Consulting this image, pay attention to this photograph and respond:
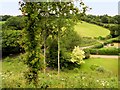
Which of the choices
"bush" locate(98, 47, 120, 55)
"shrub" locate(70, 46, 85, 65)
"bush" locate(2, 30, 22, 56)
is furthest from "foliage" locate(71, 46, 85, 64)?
"bush" locate(98, 47, 120, 55)

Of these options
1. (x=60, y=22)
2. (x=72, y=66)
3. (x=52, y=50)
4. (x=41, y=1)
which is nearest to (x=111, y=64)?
(x=72, y=66)

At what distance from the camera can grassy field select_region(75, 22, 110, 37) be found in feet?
71.4

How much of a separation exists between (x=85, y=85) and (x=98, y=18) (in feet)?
56.8

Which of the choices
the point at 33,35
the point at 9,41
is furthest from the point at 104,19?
the point at 33,35

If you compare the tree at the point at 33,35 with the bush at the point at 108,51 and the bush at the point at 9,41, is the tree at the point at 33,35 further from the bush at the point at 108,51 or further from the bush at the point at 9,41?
the bush at the point at 108,51

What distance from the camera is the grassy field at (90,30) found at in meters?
21.8

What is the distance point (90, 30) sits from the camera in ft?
76.9

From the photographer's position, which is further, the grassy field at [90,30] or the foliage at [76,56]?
the grassy field at [90,30]

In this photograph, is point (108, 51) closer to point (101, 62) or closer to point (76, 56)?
point (101, 62)

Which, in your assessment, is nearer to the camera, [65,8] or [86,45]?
[65,8]

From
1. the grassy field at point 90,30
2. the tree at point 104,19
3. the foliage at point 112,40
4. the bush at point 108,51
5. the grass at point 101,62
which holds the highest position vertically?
the tree at point 104,19

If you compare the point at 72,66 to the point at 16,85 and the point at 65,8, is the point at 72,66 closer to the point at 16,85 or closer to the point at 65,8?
the point at 65,8

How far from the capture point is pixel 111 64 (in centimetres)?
1494

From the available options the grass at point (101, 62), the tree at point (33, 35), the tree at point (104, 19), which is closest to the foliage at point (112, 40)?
the tree at point (104, 19)
